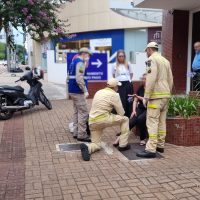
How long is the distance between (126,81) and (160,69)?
5.11 feet

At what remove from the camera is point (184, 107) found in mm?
6703

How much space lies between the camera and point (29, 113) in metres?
9.96

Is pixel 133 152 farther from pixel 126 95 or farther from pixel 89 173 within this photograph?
pixel 126 95

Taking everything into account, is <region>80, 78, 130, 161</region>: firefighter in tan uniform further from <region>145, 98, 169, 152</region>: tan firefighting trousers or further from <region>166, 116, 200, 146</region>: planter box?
<region>166, 116, 200, 146</region>: planter box

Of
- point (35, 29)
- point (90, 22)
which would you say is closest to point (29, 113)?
point (35, 29)

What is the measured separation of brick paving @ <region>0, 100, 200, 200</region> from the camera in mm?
4500

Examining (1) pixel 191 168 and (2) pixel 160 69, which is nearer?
(1) pixel 191 168

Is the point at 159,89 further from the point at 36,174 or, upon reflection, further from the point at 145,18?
the point at 145,18

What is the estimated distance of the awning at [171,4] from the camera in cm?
1050

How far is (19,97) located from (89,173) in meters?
4.81

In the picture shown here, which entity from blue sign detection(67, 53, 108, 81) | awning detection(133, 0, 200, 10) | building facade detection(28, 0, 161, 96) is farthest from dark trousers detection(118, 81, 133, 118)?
building facade detection(28, 0, 161, 96)

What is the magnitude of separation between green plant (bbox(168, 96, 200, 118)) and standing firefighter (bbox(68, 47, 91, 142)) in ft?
5.08

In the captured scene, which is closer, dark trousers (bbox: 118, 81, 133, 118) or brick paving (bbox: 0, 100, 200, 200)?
brick paving (bbox: 0, 100, 200, 200)

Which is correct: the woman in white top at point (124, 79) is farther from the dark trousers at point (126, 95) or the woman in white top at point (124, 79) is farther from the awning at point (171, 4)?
the awning at point (171, 4)
